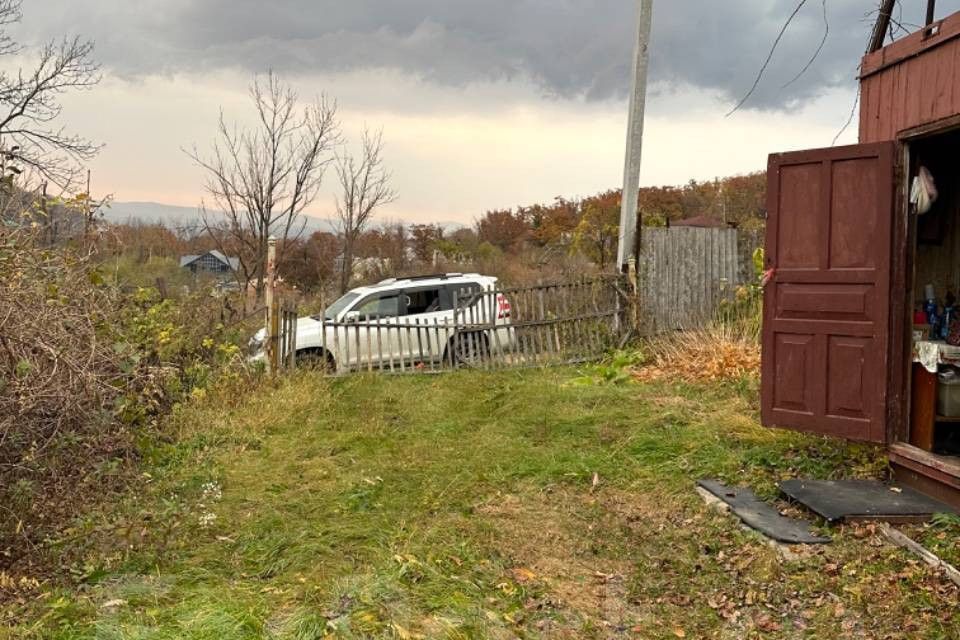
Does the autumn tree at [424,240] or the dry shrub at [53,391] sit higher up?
the autumn tree at [424,240]

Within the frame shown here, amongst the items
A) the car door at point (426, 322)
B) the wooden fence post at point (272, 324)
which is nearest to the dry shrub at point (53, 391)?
the wooden fence post at point (272, 324)

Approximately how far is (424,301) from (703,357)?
4235 mm

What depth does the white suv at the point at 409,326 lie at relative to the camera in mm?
10258

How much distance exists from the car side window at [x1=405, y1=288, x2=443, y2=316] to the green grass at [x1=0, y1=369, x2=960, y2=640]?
145 inches

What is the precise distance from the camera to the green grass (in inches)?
137

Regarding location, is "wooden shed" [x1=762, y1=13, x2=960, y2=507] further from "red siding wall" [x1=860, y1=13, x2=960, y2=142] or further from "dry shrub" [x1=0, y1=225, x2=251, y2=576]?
"dry shrub" [x1=0, y1=225, x2=251, y2=576]

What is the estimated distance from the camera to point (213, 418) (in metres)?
7.54

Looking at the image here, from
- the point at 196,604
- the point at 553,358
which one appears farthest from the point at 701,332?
the point at 196,604

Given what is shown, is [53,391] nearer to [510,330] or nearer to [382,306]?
[382,306]

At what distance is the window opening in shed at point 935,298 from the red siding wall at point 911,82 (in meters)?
0.30

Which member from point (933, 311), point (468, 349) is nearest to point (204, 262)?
point (468, 349)

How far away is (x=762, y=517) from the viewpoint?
4805mm

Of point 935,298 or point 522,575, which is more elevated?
point 935,298

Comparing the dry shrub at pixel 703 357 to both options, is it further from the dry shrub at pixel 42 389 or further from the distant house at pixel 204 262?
the distant house at pixel 204 262
